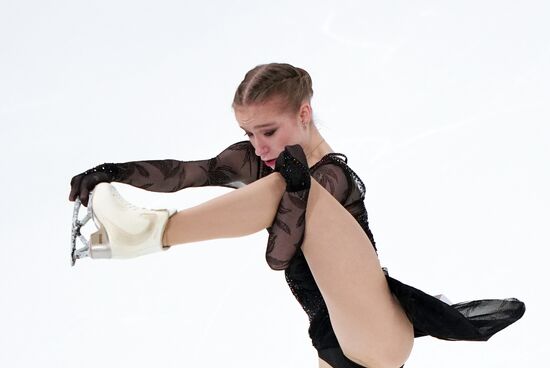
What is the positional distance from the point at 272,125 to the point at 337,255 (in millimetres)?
448

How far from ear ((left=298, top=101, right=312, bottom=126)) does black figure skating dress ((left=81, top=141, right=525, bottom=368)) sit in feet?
0.44

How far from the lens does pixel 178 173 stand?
9.16 feet

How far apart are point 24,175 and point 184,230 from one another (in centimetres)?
265

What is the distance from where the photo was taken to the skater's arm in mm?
2464

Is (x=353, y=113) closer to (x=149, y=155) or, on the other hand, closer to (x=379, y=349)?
(x=149, y=155)

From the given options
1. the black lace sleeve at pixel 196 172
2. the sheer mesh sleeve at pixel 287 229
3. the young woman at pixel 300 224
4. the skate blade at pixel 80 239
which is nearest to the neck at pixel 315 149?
the young woman at pixel 300 224

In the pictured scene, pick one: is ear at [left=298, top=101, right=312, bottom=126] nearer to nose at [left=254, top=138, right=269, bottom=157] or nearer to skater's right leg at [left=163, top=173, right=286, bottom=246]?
nose at [left=254, top=138, right=269, bottom=157]

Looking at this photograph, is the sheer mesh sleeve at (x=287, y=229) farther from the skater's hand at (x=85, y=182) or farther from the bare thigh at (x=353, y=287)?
the skater's hand at (x=85, y=182)

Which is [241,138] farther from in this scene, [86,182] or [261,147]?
[86,182]

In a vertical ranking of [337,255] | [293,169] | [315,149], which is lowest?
[337,255]

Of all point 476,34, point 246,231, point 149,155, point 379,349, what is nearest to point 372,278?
point 379,349

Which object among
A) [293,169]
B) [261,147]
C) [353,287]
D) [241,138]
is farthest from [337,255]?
[241,138]

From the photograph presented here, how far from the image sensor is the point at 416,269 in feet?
12.8

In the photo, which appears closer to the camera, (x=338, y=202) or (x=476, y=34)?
(x=338, y=202)
